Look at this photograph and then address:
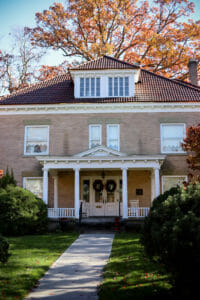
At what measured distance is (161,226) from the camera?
651 cm

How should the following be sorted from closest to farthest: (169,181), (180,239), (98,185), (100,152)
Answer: (180,239), (100,152), (169,181), (98,185)

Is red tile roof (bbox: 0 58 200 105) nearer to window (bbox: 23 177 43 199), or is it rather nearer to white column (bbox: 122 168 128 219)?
window (bbox: 23 177 43 199)

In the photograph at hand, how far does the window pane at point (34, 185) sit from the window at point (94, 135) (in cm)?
384

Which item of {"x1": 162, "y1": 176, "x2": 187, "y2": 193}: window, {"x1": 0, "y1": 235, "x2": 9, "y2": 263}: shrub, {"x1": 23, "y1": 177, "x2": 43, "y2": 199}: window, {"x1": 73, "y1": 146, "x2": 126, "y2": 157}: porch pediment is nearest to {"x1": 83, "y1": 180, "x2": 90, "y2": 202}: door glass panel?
{"x1": 23, "y1": 177, "x2": 43, "y2": 199}: window

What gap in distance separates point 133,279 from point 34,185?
13344 millimetres

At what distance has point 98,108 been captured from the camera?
20.1m

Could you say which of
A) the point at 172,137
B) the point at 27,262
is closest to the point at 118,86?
the point at 172,137

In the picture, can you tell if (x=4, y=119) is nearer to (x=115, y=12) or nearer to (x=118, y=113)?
(x=118, y=113)

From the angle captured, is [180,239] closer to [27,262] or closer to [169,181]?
[27,262]

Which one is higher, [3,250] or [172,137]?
[172,137]

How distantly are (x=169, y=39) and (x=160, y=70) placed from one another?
9.86ft

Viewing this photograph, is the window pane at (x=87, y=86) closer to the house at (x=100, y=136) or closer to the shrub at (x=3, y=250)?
the house at (x=100, y=136)

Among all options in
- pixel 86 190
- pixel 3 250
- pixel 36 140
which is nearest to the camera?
pixel 3 250

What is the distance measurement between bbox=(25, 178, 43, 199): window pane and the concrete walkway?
25.3 feet
